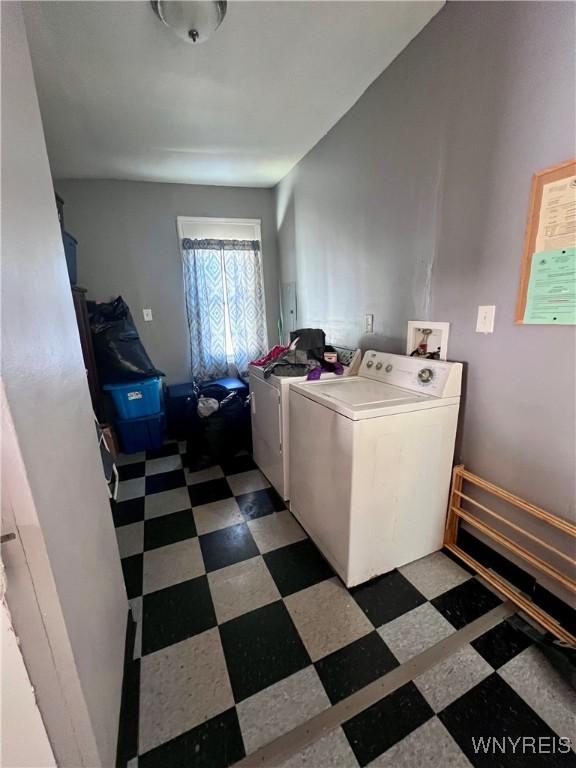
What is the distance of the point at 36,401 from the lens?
62 cm

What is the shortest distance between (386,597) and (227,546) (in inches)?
31.6

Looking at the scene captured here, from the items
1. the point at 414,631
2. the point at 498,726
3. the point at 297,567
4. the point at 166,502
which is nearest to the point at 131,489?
the point at 166,502

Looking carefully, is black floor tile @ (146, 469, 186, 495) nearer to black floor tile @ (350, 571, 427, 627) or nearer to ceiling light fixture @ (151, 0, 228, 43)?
black floor tile @ (350, 571, 427, 627)

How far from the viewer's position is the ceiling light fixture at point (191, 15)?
1.17m

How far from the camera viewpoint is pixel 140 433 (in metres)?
2.71

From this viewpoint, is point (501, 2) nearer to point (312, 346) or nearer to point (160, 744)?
point (312, 346)

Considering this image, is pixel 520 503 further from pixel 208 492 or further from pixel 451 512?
pixel 208 492

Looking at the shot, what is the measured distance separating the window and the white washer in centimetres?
186

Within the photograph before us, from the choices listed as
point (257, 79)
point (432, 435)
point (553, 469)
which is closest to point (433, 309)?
point (432, 435)

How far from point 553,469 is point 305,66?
2.14 m

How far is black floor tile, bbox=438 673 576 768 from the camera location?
0.85m

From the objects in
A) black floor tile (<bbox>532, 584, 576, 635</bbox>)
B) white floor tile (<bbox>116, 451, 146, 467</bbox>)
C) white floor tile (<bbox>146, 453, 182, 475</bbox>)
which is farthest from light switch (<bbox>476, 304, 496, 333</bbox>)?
white floor tile (<bbox>116, 451, 146, 467</bbox>)

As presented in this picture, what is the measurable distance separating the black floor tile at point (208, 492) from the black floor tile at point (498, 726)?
147 cm

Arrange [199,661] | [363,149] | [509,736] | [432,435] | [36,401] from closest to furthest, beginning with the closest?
[36,401] < [509,736] < [199,661] < [432,435] < [363,149]
